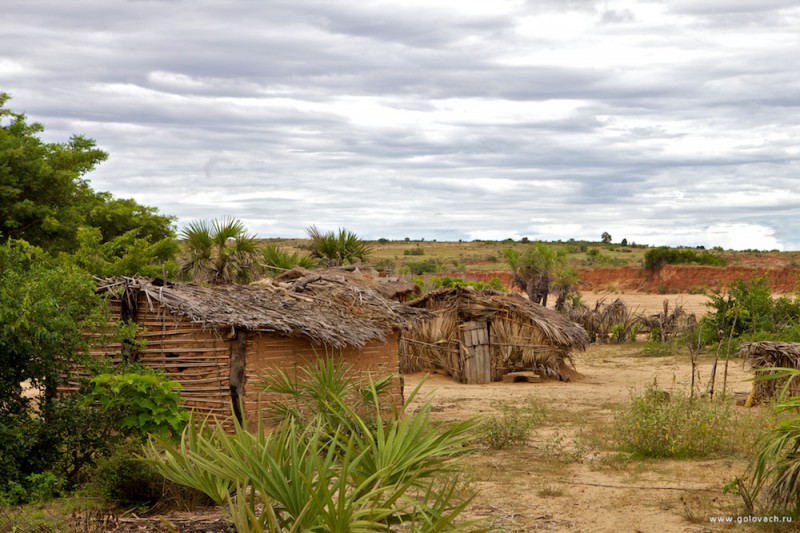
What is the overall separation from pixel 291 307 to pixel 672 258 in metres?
42.9

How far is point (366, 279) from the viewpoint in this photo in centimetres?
1798

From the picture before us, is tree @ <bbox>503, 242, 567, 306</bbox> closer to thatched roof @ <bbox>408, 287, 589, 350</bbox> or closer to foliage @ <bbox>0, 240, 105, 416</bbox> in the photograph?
thatched roof @ <bbox>408, 287, 589, 350</bbox>

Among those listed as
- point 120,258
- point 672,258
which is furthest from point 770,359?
point 672,258

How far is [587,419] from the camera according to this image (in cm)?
1408

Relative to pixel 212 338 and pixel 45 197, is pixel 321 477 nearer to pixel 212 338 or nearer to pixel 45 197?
pixel 212 338

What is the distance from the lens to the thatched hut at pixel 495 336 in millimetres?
19844

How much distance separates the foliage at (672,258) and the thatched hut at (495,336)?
33.5 metres

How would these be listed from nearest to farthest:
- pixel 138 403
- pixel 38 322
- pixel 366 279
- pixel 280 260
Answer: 1. pixel 38 322
2. pixel 138 403
3. pixel 366 279
4. pixel 280 260

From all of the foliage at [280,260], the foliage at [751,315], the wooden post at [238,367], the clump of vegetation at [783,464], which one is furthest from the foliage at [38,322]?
the foliage at [751,315]

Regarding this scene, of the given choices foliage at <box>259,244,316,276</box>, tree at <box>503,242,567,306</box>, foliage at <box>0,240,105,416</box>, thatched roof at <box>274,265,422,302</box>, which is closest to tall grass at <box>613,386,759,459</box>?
thatched roof at <box>274,265,422,302</box>

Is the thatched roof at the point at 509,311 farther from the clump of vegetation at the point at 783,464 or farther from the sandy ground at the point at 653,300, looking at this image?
the sandy ground at the point at 653,300

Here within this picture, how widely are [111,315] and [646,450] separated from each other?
689 cm

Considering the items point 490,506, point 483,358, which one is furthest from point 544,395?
point 490,506

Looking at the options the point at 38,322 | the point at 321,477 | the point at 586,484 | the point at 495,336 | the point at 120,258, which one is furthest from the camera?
the point at 120,258
